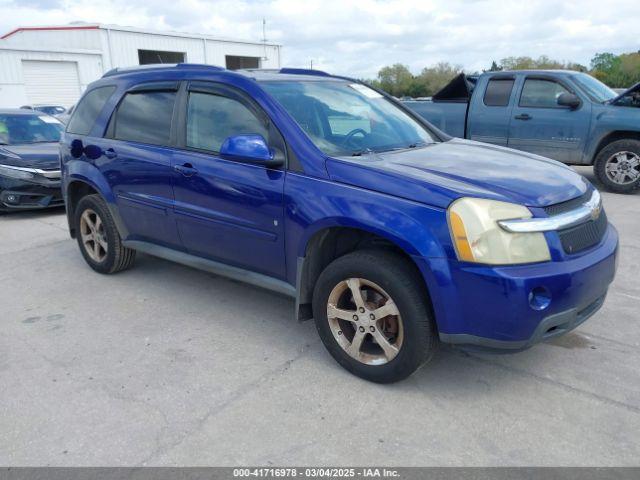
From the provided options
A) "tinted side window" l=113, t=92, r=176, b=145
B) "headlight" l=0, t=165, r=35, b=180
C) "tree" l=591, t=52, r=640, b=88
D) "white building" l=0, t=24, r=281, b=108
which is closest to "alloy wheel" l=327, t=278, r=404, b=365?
"tinted side window" l=113, t=92, r=176, b=145

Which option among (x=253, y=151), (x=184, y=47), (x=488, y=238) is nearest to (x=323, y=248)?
(x=253, y=151)

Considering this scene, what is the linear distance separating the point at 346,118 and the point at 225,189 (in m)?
0.99

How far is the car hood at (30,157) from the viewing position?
7.46 m

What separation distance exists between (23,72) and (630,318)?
32437 millimetres

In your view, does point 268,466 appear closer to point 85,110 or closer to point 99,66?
point 85,110

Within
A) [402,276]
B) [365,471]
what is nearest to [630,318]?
[402,276]

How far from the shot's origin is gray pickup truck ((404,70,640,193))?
8.12m

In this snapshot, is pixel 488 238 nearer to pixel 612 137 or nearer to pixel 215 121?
pixel 215 121

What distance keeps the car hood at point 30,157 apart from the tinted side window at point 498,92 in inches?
272

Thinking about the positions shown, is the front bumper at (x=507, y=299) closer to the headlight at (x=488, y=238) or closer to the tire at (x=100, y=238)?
the headlight at (x=488, y=238)

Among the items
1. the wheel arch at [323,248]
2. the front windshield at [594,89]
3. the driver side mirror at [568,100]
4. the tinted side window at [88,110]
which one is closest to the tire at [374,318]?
the wheel arch at [323,248]

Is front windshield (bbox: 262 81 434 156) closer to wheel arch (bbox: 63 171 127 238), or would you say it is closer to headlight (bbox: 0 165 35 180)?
wheel arch (bbox: 63 171 127 238)

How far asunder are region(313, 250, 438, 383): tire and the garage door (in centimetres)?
3178

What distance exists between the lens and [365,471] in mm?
2377
